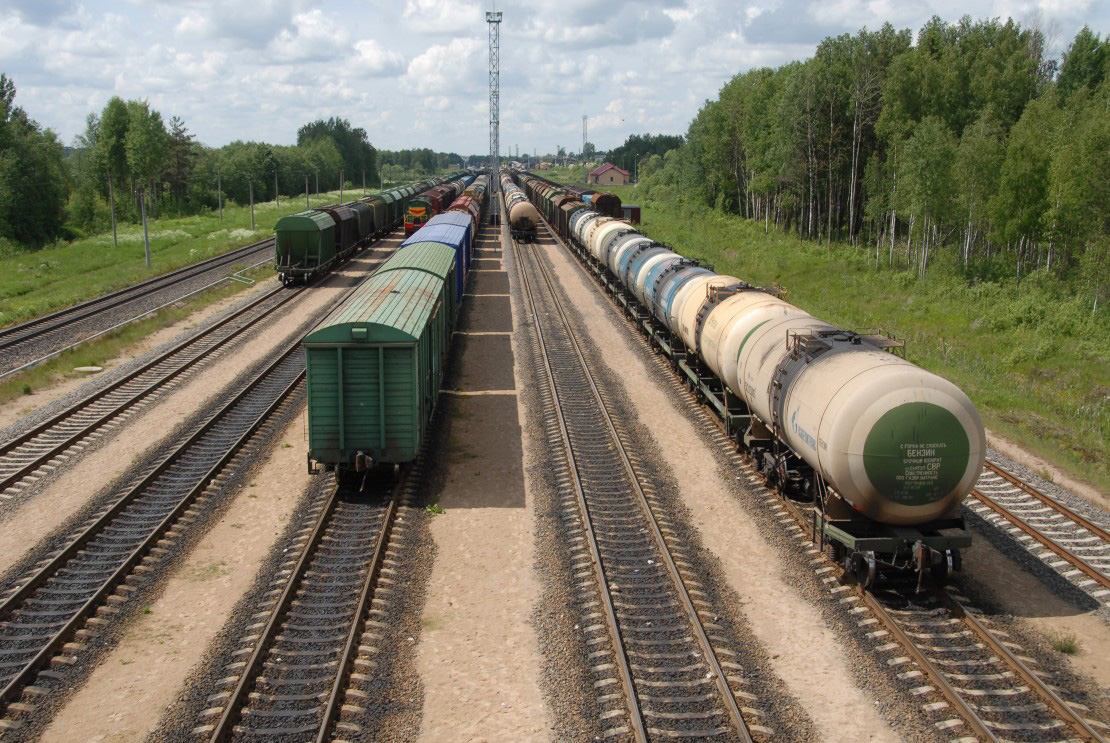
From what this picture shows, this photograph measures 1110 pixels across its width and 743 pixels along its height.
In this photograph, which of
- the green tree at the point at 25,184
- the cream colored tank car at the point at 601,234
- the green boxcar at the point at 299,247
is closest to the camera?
the cream colored tank car at the point at 601,234

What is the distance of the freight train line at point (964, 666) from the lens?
30.1 feet

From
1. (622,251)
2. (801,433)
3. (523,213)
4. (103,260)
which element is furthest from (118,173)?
(801,433)

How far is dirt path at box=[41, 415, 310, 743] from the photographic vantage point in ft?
30.7

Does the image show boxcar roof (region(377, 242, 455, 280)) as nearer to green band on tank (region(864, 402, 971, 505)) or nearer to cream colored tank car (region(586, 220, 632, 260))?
cream colored tank car (region(586, 220, 632, 260))

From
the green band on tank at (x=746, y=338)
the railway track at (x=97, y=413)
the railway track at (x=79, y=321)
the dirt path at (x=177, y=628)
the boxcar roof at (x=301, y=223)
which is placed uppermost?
the boxcar roof at (x=301, y=223)

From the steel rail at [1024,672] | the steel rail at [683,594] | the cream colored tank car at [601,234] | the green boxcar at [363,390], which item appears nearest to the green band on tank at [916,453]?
the steel rail at [1024,672]

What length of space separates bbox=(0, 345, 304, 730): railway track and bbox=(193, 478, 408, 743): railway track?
2333 millimetres

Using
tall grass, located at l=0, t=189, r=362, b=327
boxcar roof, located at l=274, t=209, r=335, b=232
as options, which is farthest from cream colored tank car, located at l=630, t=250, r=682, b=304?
tall grass, located at l=0, t=189, r=362, b=327

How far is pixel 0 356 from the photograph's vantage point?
1081 inches

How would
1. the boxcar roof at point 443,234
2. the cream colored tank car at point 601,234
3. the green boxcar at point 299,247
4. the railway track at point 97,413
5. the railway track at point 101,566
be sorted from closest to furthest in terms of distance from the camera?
the railway track at point 101,566 → the railway track at point 97,413 → the boxcar roof at point 443,234 → the cream colored tank car at point 601,234 → the green boxcar at point 299,247

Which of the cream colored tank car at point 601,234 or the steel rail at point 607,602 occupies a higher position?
the cream colored tank car at point 601,234

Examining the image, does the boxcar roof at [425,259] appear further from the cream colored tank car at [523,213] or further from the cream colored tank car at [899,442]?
the cream colored tank car at [523,213]

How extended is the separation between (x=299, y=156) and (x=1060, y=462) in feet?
461

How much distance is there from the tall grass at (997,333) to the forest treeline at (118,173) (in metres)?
43.3
